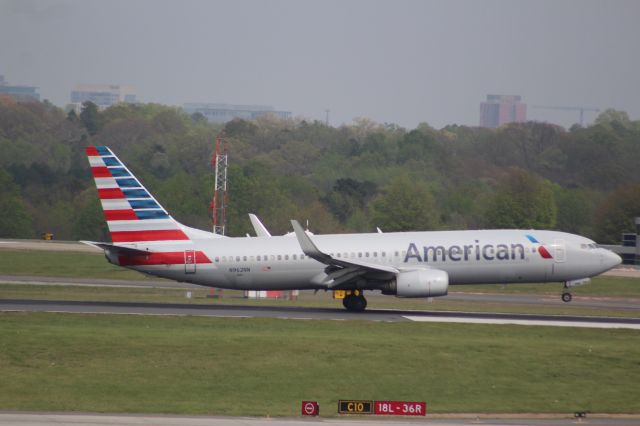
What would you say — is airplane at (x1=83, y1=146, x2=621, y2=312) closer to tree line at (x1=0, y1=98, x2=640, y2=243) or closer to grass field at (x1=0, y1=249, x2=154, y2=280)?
grass field at (x1=0, y1=249, x2=154, y2=280)

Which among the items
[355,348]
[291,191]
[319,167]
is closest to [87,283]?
[355,348]

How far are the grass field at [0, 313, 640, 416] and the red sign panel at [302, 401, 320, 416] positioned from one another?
590mm

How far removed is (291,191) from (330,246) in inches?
3226

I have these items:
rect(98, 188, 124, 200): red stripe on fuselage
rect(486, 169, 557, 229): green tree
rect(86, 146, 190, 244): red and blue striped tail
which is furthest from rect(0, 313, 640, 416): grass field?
rect(486, 169, 557, 229): green tree

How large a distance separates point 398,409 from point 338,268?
1777cm

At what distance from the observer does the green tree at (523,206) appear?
105562 millimetres

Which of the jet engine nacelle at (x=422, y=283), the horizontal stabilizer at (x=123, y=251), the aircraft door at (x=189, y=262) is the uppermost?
the horizontal stabilizer at (x=123, y=251)

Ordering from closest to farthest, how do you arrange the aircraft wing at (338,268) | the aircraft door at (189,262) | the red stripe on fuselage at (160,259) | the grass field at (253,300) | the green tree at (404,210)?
the aircraft wing at (338,268), the red stripe on fuselage at (160,259), the aircraft door at (189,262), the grass field at (253,300), the green tree at (404,210)

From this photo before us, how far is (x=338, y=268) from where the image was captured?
4678cm

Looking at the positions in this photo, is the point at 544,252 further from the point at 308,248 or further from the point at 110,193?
the point at 110,193

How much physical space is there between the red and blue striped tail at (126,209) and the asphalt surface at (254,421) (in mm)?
20787

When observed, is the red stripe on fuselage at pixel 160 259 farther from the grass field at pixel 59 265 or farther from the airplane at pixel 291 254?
the grass field at pixel 59 265

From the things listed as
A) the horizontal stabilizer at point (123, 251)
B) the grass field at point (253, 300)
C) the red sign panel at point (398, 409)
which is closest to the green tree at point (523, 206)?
the grass field at point (253, 300)

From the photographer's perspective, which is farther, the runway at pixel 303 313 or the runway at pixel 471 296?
the runway at pixel 471 296
